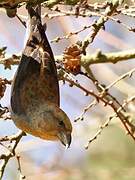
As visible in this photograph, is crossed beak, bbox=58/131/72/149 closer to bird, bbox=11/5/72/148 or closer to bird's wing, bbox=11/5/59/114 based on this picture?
bird, bbox=11/5/72/148

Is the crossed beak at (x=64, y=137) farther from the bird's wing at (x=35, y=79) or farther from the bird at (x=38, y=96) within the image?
the bird's wing at (x=35, y=79)

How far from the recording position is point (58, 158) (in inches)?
193

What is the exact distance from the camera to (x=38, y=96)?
2189 mm

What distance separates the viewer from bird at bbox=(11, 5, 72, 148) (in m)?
2.17

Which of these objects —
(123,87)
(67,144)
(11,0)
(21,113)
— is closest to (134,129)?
(67,144)

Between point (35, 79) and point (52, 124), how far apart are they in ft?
0.64

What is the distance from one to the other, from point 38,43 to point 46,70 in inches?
5.5

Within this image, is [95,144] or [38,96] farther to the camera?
[95,144]

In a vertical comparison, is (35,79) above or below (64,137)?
above

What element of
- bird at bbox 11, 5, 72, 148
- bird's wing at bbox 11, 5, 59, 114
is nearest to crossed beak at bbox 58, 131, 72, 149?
bird at bbox 11, 5, 72, 148

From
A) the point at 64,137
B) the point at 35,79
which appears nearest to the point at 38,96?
the point at 35,79

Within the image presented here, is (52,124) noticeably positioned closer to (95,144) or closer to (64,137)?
(64,137)

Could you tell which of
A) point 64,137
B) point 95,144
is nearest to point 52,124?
point 64,137

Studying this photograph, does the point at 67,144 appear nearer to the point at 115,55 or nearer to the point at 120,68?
the point at 115,55
